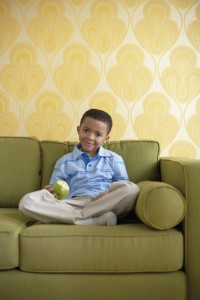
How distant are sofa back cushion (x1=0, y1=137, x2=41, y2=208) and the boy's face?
324 millimetres

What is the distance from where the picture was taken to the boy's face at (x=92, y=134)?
7.67 ft

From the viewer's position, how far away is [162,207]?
1.74m

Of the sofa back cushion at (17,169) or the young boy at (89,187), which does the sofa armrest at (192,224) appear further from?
the sofa back cushion at (17,169)

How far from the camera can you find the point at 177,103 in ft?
9.46

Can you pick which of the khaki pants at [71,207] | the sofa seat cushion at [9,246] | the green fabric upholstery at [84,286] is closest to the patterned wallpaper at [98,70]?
the khaki pants at [71,207]

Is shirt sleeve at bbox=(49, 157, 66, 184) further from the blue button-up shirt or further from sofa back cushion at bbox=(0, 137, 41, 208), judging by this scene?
sofa back cushion at bbox=(0, 137, 41, 208)

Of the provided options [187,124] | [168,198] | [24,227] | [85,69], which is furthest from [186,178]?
[85,69]

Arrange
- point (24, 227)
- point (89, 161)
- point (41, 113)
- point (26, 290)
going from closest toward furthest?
1. point (26, 290)
2. point (24, 227)
3. point (89, 161)
4. point (41, 113)

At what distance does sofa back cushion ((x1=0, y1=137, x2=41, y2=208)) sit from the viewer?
7.78ft

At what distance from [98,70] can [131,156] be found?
792mm

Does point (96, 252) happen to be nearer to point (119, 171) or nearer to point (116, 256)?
point (116, 256)

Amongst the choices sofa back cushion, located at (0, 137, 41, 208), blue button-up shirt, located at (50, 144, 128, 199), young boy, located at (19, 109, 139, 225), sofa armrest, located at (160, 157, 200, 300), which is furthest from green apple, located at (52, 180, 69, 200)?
sofa armrest, located at (160, 157, 200, 300)

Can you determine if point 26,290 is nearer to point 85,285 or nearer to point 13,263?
point 13,263

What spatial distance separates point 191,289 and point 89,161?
3.06 feet
